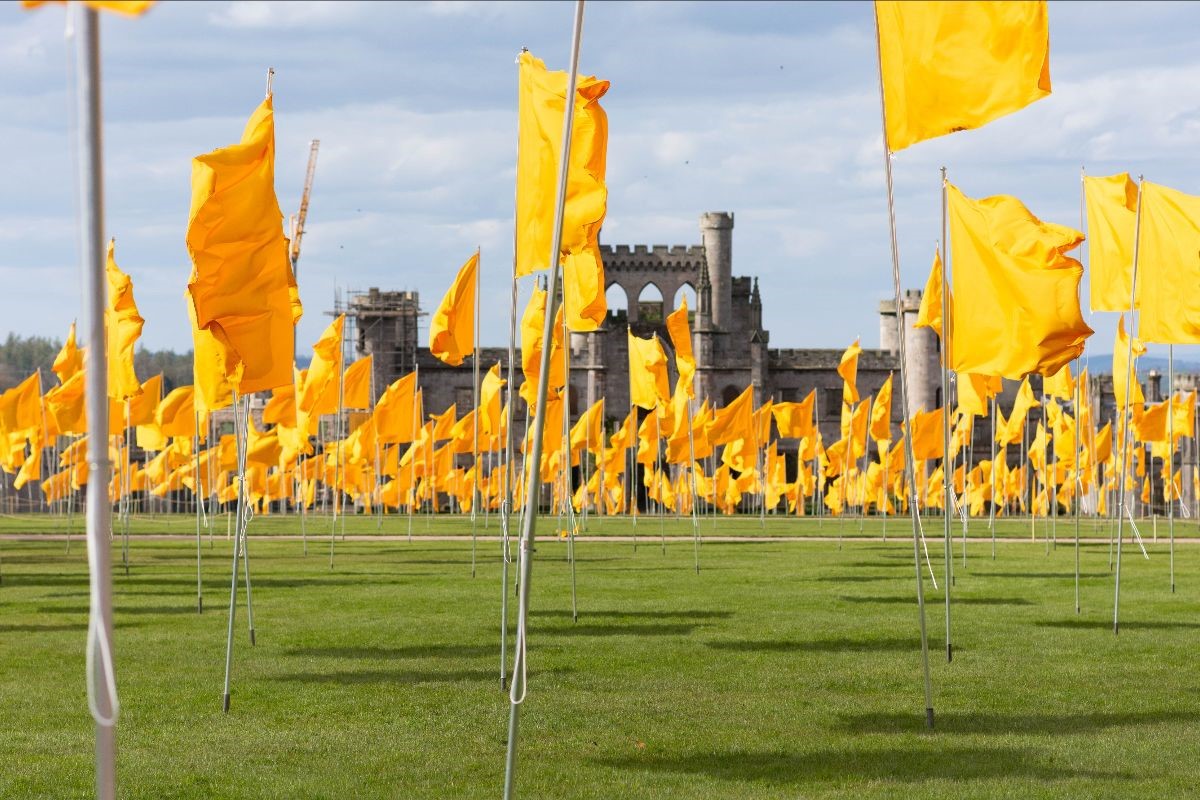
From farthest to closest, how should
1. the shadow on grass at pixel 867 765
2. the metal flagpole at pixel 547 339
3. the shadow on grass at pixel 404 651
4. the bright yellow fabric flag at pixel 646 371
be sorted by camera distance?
1. the bright yellow fabric flag at pixel 646 371
2. the shadow on grass at pixel 404 651
3. the shadow on grass at pixel 867 765
4. the metal flagpole at pixel 547 339

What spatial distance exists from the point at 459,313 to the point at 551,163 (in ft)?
30.1

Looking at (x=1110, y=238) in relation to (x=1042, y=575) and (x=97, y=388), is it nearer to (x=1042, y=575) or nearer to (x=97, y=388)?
(x=1042, y=575)

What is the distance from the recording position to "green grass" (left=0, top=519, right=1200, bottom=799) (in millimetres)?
9773

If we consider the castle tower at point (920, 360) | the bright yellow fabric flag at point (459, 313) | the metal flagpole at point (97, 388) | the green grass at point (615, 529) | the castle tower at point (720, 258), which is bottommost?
the green grass at point (615, 529)

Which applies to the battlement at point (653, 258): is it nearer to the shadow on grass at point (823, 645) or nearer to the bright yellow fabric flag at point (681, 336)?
the bright yellow fabric flag at point (681, 336)

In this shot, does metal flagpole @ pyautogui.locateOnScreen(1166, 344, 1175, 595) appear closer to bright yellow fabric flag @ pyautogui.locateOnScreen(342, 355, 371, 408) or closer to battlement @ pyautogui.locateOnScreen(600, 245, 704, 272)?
bright yellow fabric flag @ pyautogui.locateOnScreen(342, 355, 371, 408)

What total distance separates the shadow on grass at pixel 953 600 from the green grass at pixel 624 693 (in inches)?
3.0

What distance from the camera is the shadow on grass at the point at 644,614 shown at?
61.4 ft

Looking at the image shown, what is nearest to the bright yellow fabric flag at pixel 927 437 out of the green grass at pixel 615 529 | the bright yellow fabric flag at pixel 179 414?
the green grass at pixel 615 529

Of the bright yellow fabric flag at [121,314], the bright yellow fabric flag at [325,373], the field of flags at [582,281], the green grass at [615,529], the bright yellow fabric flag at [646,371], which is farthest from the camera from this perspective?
the green grass at [615,529]

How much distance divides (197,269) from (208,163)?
75 centimetres

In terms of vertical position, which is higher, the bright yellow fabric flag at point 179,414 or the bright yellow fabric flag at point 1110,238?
the bright yellow fabric flag at point 1110,238

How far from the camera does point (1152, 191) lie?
1648cm

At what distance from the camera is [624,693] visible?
1290 cm
